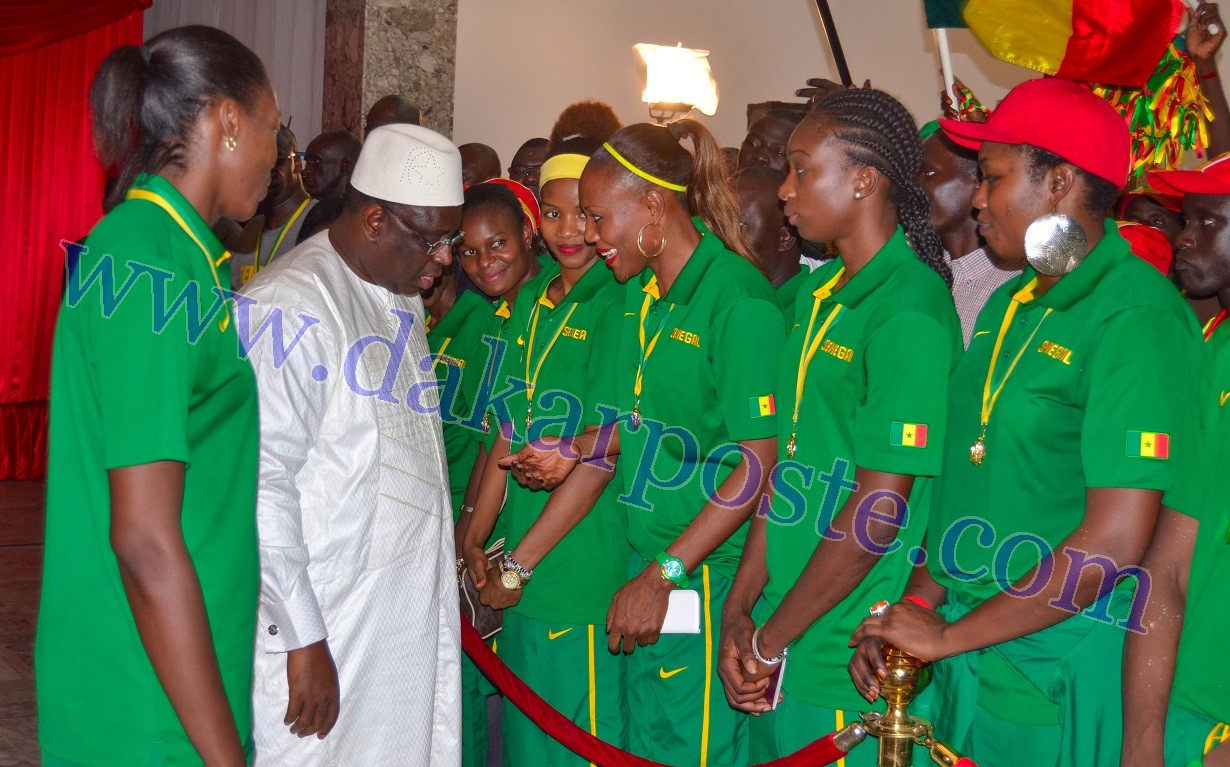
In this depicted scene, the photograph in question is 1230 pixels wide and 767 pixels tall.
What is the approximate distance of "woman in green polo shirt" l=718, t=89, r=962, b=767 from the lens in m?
2.29

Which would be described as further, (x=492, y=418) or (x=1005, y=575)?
(x=492, y=418)

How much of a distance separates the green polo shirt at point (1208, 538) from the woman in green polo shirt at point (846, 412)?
1.45 ft

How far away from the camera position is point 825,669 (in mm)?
2434

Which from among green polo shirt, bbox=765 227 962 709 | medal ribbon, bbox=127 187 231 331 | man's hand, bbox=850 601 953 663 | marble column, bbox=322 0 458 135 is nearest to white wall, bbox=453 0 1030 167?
marble column, bbox=322 0 458 135

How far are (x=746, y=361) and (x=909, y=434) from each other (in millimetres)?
586

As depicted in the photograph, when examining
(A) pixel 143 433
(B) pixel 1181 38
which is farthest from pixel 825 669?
(B) pixel 1181 38

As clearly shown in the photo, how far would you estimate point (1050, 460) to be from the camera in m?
2.16

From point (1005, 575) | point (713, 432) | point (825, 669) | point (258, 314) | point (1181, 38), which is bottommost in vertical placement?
point (825, 669)

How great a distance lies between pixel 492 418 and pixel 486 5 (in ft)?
16.6

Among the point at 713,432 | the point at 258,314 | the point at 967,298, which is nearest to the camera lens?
the point at 258,314

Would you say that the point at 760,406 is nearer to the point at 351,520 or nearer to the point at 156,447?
the point at 351,520

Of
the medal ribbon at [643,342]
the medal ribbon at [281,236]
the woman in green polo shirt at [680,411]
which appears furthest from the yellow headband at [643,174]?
the medal ribbon at [281,236]

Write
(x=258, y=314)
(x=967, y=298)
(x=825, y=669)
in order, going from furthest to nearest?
(x=967, y=298) → (x=825, y=669) → (x=258, y=314)

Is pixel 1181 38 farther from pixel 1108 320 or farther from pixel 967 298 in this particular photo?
pixel 1108 320
